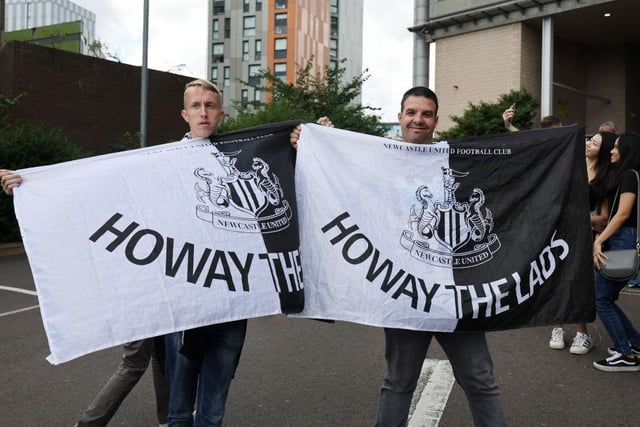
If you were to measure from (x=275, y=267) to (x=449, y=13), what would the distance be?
18.9 metres

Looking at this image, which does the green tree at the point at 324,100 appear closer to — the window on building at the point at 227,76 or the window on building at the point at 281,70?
the window on building at the point at 281,70

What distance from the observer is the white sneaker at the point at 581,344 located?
5.71 m

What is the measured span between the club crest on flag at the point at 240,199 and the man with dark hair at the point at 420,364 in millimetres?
762

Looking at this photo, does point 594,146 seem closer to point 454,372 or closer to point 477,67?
point 454,372

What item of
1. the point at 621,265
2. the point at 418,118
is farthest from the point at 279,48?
the point at 418,118

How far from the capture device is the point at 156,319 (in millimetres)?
3062

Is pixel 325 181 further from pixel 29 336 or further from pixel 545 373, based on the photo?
pixel 29 336

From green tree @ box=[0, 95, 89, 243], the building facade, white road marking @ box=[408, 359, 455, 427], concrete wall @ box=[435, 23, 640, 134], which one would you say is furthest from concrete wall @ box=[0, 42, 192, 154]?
white road marking @ box=[408, 359, 455, 427]

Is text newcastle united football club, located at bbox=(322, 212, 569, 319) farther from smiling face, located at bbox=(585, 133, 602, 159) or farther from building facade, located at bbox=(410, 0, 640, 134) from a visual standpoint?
building facade, located at bbox=(410, 0, 640, 134)

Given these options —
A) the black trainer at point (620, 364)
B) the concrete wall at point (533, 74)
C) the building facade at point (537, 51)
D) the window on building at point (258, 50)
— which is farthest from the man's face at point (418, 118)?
the window on building at point (258, 50)

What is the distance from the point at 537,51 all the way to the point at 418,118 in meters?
18.6

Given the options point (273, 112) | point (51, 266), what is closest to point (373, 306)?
point (51, 266)

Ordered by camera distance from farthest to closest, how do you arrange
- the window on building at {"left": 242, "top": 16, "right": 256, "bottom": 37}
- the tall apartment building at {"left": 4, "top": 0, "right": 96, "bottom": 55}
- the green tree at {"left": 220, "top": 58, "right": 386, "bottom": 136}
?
the tall apartment building at {"left": 4, "top": 0, "right": 96, "bottom": 55}, the window on building at {"left": 242, "top": 16, "right": 256, "bottom": 37}, the green tree at {"left": 220, "top": 58, "right": 386, "bottom": 136}

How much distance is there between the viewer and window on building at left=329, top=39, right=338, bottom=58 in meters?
87.8
